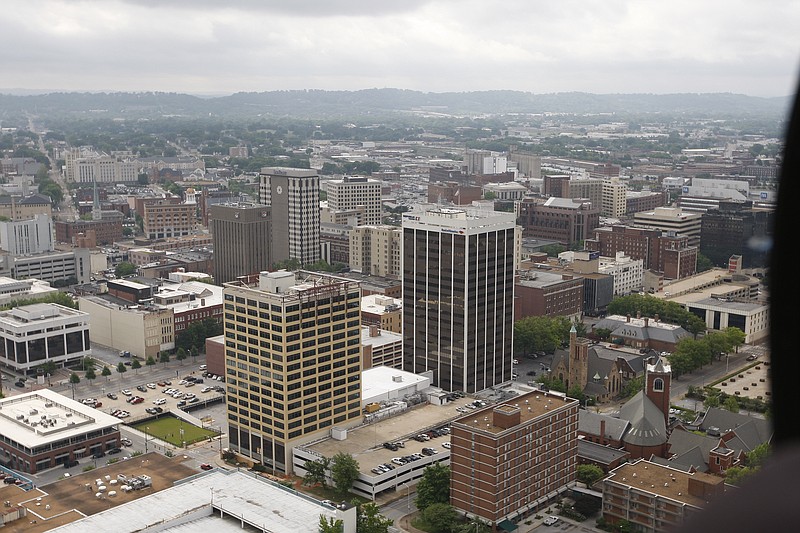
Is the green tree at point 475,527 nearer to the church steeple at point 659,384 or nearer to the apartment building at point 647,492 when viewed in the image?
the apartment building at point 647,492

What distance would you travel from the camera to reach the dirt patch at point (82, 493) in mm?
7980

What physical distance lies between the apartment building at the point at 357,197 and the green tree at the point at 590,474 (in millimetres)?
14562

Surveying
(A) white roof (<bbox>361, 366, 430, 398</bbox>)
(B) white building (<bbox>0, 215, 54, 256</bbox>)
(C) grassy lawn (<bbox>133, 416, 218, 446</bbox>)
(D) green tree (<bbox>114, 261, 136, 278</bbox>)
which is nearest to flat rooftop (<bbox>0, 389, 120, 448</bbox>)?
(C) grassy lawn (<bbox>133, 416, 218, 446</bbox>)

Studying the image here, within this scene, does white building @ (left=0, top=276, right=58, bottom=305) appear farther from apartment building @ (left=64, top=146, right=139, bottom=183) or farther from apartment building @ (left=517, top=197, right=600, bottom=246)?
apartment building @ (left=64, top=146, right=139, bottom=183)

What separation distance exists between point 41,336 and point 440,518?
298 inches

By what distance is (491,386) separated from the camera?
12109 millimetres

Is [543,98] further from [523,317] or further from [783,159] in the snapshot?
[783,159]

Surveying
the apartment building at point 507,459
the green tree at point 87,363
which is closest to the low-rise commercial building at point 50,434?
the green tree at point 87,363

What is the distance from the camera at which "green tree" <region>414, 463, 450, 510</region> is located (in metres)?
8.77

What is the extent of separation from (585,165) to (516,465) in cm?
3439

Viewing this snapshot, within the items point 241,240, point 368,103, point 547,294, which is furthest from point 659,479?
point 368,103

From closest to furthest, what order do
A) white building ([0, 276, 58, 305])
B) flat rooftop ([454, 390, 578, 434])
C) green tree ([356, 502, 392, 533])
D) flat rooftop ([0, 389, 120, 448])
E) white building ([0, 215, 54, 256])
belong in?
1. green tree ([356, 502, 392, 533])
2. flat rooftop ([454, 390, 578, 434])
3. flat rooftop ([0, 389, 120, 448])
4. white building ([0, 276, 58, 305])
5. white building ([0, 215, 54, 256])

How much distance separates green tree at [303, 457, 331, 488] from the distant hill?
79.6 metres

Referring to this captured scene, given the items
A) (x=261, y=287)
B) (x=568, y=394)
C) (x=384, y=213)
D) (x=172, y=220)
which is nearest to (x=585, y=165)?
(x=384, y=213)
